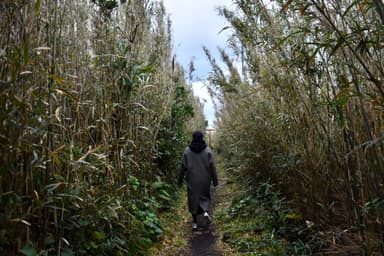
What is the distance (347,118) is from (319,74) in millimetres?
520

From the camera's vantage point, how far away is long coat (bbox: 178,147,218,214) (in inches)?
209

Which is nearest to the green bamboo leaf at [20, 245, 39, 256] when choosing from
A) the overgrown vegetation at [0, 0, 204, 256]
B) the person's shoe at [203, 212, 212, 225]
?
the overgrown vegetation at [0, 0, 204, 256]

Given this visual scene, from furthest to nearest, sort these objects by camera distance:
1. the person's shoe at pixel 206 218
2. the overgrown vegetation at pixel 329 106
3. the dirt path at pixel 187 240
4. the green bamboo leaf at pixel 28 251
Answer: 1. the person's shoe at pixel 206 218
2. the dirt path at pixel 187 240
3. the overgrown vegetation at pixel 329 106
4. the green bamboo leaf at pixel 28 251

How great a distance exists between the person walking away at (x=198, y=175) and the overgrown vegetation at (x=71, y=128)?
→ 94 cm

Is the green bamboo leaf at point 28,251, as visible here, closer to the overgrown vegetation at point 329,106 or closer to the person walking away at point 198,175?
the overgrown vegetation at point 329,106

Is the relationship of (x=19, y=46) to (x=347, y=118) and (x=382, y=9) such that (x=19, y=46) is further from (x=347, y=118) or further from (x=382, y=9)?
(x=347, y=118)

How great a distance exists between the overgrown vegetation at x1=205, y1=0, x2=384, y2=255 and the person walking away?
109 cm

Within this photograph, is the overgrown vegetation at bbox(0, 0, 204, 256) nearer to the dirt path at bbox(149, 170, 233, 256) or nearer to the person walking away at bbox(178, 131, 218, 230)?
the dirt path at bbox(149, 170, 233, 256)

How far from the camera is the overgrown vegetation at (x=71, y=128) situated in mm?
1838

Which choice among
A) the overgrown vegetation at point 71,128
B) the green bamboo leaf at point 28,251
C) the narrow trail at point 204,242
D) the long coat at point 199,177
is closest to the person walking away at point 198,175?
the long coat at point 199,177

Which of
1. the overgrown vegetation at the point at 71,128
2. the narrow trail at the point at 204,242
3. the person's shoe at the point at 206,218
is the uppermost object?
the overgrown vegetation at the point at 71,128

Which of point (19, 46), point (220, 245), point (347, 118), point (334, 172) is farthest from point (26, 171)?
point (220, 245)

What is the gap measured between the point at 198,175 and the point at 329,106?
281 cm

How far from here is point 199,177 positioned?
17.6 ft
